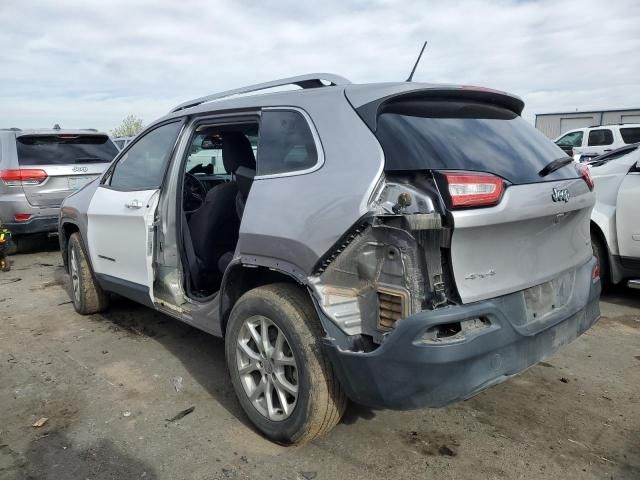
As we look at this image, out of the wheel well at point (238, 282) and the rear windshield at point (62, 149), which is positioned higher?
the rear windshield at point (62, 149)

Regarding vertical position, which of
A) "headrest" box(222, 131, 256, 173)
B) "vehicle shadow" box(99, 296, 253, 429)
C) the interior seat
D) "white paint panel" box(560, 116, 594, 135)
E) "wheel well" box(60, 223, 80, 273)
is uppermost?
"white paint panel" box(560, 116, 594, 135)

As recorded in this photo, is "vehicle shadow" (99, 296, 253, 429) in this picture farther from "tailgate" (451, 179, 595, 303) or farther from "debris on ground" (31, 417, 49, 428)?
"tailgate" (451, 179, 595, 303)

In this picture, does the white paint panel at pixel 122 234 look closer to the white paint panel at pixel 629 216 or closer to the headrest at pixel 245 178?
the headrest at pixel 245 178

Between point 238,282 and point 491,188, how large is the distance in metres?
1.58

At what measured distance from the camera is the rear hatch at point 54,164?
7.88 meters

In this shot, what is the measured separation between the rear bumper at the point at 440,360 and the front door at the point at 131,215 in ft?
6.72

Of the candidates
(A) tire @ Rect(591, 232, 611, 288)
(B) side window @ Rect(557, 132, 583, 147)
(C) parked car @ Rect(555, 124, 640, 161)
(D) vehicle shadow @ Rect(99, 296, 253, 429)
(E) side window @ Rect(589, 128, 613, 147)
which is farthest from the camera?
(B) side window @ Rect(557, 132, 583, 147)

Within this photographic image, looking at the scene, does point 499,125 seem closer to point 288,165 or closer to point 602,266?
point 288,165

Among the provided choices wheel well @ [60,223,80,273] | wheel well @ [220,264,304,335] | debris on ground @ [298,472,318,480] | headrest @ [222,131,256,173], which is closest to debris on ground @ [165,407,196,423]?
wheel well @ [220,264,304,335]

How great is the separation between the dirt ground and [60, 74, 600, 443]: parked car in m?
0.32

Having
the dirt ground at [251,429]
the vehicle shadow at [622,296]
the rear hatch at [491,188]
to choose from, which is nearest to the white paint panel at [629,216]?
the vehicle shadow at [622,296]

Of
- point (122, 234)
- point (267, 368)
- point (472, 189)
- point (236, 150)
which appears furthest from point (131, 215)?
point (472, 189)

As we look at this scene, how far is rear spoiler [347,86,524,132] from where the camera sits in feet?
8.41

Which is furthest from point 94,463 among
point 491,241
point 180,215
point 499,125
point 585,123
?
point 585,123
